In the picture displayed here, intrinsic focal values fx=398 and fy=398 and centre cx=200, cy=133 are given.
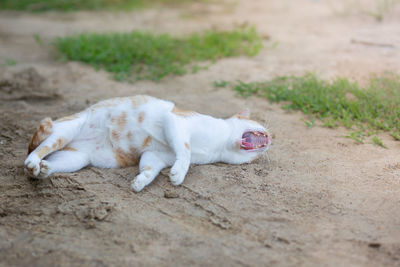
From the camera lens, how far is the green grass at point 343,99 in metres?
4.00

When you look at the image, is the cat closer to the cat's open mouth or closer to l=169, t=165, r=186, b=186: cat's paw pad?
the cat's open mouth

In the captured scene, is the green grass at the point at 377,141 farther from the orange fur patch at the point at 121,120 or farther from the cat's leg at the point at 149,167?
the orange fur patch at the point at 121,120

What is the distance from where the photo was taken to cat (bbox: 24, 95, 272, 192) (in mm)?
3182

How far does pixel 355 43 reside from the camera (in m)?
5.93

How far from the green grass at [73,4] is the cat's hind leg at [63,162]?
5.87 metres

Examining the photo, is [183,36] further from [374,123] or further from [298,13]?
[374,123]

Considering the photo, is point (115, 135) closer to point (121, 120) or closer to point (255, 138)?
point (121, 120)

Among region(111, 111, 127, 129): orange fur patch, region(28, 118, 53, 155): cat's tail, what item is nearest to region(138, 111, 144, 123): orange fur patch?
region(111, 111, 127, 129): orange fur patch

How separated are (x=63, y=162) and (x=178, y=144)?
920mm

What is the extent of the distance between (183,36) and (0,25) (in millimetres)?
3626

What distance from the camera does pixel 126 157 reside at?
Result: 3338 millimetres

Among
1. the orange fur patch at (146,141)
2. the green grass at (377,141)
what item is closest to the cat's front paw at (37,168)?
the orange fur patch at (146,141)

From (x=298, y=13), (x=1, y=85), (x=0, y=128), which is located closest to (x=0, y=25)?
(x=1, y=85)

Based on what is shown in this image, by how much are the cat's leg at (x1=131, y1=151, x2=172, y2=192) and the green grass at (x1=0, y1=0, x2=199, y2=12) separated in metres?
5.95
